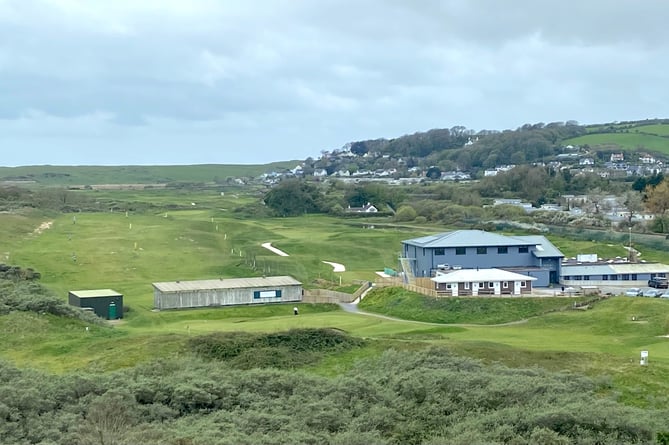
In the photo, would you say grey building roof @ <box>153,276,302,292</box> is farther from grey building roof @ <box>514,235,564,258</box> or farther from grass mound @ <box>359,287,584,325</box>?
grey building roof @ <box>514,235,564,258</box>

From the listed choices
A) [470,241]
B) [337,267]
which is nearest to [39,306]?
[470,241]

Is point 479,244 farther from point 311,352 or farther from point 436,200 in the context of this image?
point 436,200

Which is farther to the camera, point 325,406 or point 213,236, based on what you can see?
point 213,236

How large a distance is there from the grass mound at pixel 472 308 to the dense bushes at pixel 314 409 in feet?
59.4

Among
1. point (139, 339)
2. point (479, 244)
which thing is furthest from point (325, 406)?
point (479, 244)

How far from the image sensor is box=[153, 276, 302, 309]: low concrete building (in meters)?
53.9

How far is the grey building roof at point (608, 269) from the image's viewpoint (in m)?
56.2

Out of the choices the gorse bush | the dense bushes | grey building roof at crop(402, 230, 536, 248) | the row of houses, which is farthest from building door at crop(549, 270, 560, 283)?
the dense bushes

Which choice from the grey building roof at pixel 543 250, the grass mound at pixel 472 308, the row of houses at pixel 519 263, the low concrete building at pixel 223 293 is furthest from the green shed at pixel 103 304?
the grey building roof at pixel 543 250

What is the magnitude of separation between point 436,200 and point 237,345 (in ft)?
329

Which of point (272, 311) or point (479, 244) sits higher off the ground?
point (479, 244)

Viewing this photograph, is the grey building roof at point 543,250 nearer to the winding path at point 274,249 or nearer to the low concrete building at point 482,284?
the low concrete building at point 482,284

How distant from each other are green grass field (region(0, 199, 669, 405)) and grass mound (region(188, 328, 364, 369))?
0.74m

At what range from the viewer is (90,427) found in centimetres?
2198
